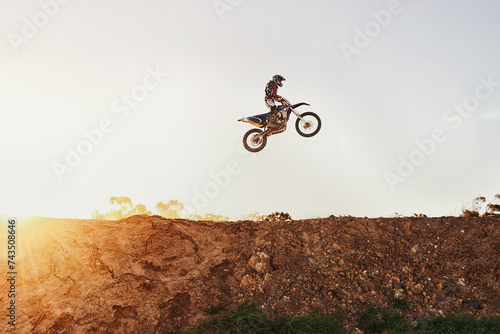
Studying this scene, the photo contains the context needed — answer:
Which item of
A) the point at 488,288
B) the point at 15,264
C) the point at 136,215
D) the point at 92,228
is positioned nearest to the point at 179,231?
the point at 136,215

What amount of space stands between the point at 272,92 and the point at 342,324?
25.1ft

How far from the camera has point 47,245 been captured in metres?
10.0

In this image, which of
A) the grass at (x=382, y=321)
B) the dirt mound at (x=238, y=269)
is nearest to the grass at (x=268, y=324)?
the dirt mound at (x=238, y=269)

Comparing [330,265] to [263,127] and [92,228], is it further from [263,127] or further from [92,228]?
[92,228]

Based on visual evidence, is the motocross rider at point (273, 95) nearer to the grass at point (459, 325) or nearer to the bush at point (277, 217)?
the bush at point (277, 217)

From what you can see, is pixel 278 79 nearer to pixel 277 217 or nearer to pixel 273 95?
pixel 273 95

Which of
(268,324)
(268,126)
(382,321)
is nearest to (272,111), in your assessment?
(268,126)

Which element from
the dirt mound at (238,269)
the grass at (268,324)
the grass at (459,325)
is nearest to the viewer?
the grass at (459,325)

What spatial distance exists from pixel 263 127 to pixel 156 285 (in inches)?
241

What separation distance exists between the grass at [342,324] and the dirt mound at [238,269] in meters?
0.31

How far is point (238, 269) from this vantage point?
384 inches

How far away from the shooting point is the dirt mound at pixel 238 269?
27.9 ft

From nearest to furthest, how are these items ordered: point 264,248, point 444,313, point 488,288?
point 444,313
point 488,288
point 264,248

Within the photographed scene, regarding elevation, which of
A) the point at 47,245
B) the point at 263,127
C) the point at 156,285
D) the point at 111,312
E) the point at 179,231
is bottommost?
the point at 111,312
